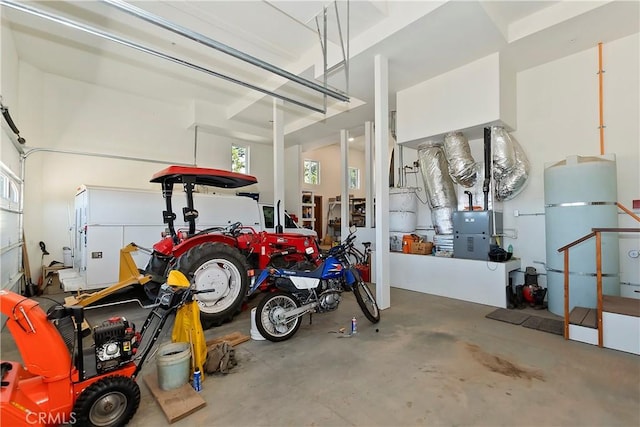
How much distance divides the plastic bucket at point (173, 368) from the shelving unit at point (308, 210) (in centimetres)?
893

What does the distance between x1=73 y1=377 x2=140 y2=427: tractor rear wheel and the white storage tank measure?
15.9ft

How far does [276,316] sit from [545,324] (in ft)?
10.9

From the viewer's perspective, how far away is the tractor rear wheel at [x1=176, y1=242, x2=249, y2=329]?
11.2ft

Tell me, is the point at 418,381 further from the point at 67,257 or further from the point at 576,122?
the point at 67,257

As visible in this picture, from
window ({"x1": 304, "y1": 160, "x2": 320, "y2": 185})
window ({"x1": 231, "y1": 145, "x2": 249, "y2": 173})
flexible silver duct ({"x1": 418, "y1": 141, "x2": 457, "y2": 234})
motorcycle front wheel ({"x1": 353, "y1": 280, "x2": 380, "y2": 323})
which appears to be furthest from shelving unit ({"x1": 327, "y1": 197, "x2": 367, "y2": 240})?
motorcycle front wheel ({"x1": 353, "y1": 280, "x2": 380, "y2": 323})

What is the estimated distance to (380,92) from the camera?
4469 mm

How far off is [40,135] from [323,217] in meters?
9.09

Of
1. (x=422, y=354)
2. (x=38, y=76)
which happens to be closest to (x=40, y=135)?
(x=38, y=76)

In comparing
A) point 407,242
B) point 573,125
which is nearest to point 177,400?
point 407,242

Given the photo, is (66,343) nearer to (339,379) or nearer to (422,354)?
(339,379)

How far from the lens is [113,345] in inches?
78.6

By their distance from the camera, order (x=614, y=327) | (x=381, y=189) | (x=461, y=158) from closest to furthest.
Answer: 1. (x=614, y=327)
2. (x=381, y=189)
3. (x=461, y=158)

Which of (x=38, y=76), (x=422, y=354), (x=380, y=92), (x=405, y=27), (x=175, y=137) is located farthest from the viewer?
(x=175, y=137)

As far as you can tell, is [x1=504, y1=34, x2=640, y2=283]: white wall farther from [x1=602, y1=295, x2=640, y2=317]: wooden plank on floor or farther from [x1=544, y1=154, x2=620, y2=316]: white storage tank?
[x1=602, y1=295, x2=640, y2=317]: wooden plank on floor
